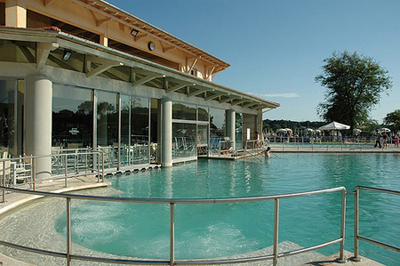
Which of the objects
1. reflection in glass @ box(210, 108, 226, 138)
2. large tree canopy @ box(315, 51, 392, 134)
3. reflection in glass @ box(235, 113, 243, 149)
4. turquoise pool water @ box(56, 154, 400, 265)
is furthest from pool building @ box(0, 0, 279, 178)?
large tree canopy @ box(315, 51, 392, 134)

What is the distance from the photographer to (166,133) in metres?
13.5

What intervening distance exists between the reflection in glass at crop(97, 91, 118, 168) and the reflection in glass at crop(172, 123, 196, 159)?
3871mm

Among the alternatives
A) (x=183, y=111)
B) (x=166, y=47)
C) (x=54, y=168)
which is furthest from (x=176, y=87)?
(x=54, y=168)

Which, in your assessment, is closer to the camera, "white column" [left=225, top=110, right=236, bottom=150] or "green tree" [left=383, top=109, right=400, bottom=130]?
"white column" [left=225, top=110, right=236, bottom=150]

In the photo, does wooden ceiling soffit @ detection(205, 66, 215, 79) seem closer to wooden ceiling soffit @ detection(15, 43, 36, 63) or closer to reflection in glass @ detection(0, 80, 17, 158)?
wooden ceiling soffit @ detection(15, 43, 36, 63)

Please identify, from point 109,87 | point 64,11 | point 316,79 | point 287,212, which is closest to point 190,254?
point 287,212

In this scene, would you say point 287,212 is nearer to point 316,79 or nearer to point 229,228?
point 229,228

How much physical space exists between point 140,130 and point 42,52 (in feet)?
17.5

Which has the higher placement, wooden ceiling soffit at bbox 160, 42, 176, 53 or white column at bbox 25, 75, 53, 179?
wooden ceiling soffit at bbox 160, 42, 176, 53

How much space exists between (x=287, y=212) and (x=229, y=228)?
169cm

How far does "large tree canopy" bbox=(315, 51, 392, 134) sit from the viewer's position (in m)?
41.9

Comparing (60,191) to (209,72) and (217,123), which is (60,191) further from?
(209,72)

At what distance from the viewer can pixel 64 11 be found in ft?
37.1

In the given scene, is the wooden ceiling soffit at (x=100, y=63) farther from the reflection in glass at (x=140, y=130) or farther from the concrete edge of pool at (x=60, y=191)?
the concrete edge of pool at (x=60, y=191)
